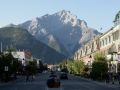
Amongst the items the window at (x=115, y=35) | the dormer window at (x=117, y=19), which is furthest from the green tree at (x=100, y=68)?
the dormer window at (x=117, y=19)

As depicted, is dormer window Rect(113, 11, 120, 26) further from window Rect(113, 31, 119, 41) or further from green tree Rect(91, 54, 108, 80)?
green tree Rect(91, 54, 108, 80)

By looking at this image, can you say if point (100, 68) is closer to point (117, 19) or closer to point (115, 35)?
point (115, 35)

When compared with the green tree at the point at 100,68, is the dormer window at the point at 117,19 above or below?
above

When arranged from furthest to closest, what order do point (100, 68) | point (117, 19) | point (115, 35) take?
point (117, 19) → point (115, 35) → point (100, 68)

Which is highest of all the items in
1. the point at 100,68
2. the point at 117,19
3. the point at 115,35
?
the point at 117,19

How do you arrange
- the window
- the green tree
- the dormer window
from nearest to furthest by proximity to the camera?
the green tree → the dormer window → the window

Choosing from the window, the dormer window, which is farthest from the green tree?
the dormer window

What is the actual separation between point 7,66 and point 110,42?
1828 inches

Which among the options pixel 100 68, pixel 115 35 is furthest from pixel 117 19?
pixel 100 68

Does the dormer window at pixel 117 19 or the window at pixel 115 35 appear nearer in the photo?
the dormer window at pixel 117 19

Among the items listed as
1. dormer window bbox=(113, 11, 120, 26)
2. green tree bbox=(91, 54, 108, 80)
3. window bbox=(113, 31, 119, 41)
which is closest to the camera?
green tree bbox=(91, 54, 108, 80)

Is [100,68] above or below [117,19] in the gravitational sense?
below

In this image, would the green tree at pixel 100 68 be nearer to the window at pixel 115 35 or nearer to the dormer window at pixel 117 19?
the window at pixel 115 35

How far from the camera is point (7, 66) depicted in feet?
293
